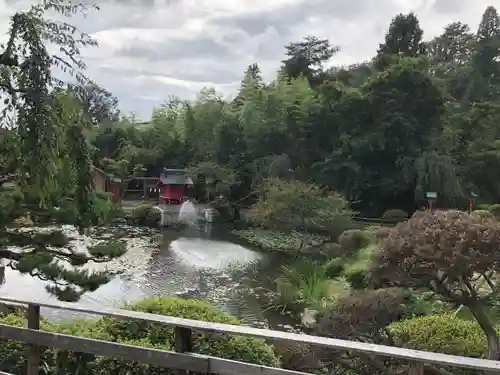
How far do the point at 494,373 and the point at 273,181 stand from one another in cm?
1643

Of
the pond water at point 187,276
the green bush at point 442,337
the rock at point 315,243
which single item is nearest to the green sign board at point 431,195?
the rock at point 315,243

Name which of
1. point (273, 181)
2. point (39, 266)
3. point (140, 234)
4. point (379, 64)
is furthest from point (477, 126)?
point (39, 266)

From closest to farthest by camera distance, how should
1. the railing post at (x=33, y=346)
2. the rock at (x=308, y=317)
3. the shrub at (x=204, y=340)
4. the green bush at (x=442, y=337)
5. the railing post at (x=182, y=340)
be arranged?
the railing post at (x=182, y=340) < the railing post at (x=33, y=346) < the shrub at (x=204, y=340) < the green bush at (x=442, y=337) < the rock at (x=308, y=317)

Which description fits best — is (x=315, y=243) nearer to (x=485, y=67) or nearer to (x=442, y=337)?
(x=442, y=337)

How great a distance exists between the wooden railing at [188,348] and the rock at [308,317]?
6.43 metres

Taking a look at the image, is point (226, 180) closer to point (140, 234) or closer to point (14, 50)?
point (140, 234)

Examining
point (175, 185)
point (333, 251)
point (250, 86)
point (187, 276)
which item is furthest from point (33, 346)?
point (250, 86)

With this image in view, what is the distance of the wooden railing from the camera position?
189 cm

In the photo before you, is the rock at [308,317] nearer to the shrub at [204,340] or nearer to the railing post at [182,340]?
the shrub at [204,340]

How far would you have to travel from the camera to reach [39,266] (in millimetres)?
4441

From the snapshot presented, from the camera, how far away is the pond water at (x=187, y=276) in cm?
979

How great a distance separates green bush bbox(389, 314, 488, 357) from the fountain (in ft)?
51.4

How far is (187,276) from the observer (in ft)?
40.9

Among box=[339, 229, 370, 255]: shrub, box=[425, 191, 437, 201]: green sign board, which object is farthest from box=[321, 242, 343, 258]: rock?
box=[425, 191, 437, 201]: green sign board
